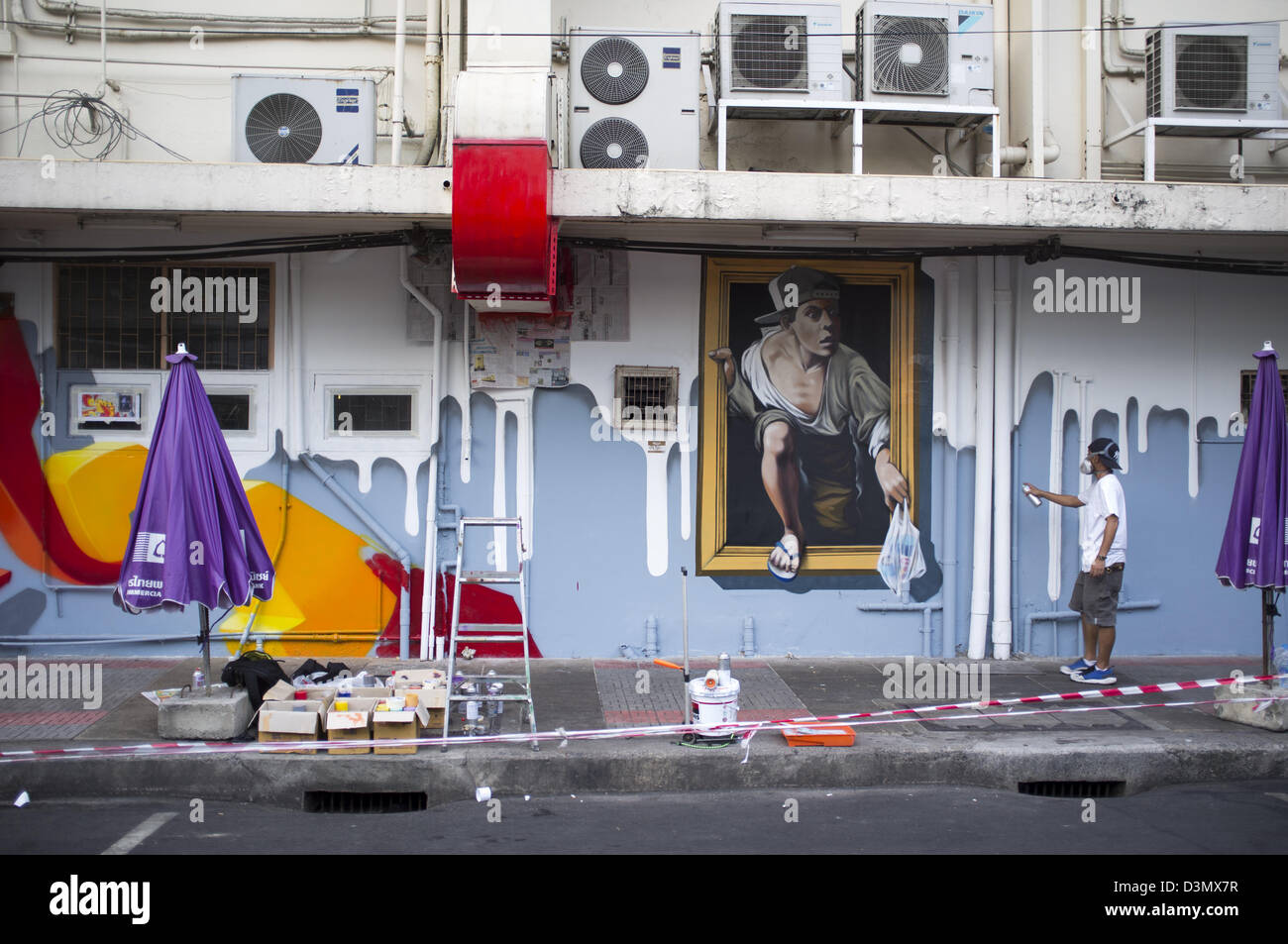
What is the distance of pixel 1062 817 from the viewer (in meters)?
6.21

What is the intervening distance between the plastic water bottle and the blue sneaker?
1.17 metres

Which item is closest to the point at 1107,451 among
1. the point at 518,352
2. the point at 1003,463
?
the point at 1003,463

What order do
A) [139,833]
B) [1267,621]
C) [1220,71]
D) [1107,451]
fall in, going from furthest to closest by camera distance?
1. [1220,71]
2. [1107,451]
3. [1267,621]
4. [139,833]

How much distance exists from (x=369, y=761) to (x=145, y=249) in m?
5.11

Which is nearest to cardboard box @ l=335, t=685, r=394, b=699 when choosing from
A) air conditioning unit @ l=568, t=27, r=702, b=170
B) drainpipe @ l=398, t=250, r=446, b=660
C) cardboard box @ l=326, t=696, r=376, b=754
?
cardboard box @ l=326, t=696, r=376, b=754

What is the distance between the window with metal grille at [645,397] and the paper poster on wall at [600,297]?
35 centimetres

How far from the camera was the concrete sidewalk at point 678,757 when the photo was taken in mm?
6445

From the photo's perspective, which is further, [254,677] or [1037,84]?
[1037,84]

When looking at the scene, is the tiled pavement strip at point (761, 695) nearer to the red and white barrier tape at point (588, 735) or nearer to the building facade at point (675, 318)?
the red and white barrier tape at point (588, 735)

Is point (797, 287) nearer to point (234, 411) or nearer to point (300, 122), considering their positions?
point (300, 122)

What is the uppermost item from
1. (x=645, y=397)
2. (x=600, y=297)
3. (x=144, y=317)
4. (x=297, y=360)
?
(x=600, y=297)

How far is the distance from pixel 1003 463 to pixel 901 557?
48.8 inches

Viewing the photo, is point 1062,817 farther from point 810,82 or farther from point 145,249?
point 145,249

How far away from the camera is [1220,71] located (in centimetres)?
896
